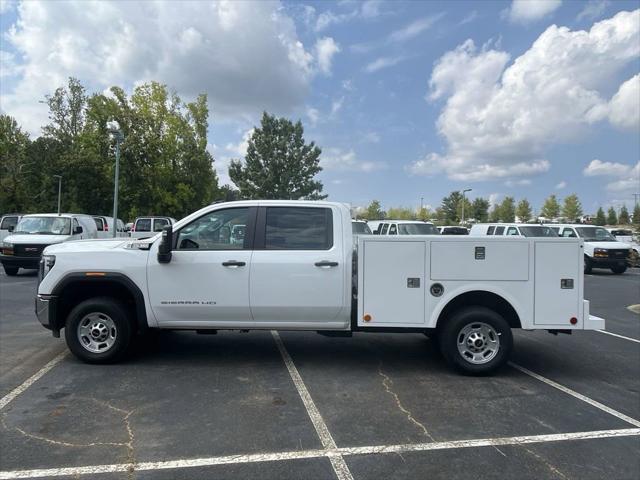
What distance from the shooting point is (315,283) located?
18.2 ft

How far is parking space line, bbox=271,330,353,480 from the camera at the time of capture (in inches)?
139

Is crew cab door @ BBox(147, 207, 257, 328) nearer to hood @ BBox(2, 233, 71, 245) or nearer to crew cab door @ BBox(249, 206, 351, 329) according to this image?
crew cab door @ BBox(249, 206, 351, 329)

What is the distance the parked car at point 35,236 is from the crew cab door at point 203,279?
1051 cm

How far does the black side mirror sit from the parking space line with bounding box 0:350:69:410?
1.85 meters

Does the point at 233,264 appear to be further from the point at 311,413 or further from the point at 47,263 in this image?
the point at 47,263

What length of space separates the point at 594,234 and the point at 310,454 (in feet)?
68.3

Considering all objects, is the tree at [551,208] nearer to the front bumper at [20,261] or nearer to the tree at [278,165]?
the tree at [278,165]

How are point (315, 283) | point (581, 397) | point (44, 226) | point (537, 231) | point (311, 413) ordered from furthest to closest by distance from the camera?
point (537, 231)
point (44, 226)
point (315, 283)
point (581, 397)
point (311, 413)

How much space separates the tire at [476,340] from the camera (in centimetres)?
554

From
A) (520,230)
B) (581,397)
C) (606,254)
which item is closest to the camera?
(581,397)

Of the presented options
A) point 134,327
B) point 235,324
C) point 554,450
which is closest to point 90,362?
point 134,327

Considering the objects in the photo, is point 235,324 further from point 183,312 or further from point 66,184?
point 66,184

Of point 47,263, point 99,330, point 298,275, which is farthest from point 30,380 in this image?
point 298,275

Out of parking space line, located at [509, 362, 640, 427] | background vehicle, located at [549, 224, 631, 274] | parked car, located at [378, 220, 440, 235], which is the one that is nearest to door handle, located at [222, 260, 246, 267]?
parking space line, located at [509, 362, 640, 427]
